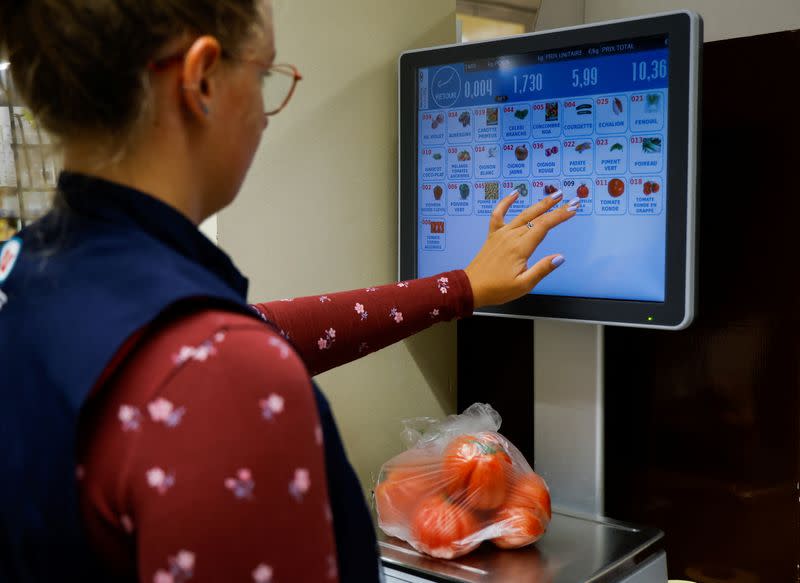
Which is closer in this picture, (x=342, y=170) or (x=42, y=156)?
(x=42, y=156)

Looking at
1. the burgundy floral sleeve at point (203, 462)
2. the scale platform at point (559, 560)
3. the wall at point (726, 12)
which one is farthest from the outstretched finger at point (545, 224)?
the wall at point (726, 12)

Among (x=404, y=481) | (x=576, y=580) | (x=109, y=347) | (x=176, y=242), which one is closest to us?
(x=109, y=347)

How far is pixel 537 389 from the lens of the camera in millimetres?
1681

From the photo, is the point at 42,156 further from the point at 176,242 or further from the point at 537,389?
the point at 537,389

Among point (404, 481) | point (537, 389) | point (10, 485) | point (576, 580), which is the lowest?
point (576, 580)

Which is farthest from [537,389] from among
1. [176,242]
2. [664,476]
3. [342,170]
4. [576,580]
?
[176,242]

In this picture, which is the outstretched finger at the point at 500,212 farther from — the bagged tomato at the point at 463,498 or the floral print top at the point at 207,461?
the floral print top at the point at 207,461

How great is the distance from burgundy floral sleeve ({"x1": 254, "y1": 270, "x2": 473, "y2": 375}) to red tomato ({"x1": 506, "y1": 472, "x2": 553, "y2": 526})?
30cm

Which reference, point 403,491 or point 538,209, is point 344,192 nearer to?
point 538,209

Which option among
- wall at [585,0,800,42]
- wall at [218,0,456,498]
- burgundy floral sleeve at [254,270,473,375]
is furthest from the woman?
wall at [585,0,800,42]

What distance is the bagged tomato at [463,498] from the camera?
4.64ft

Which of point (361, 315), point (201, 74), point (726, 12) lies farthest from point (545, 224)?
point (726, 12)

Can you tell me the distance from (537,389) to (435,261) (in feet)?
1.04

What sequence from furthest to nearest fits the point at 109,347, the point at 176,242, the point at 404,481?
the point at 404,481
the point at 176,242
the point at 109,347
